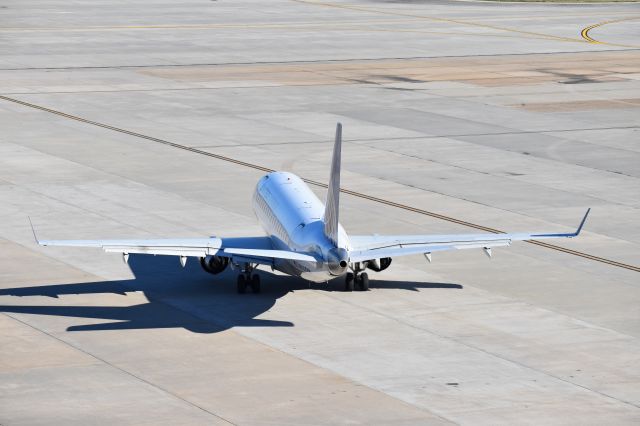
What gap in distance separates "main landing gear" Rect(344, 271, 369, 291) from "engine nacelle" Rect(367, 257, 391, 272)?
48.8 inches

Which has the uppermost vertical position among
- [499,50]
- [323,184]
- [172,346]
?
[499,50]

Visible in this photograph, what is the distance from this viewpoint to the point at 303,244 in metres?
46.5

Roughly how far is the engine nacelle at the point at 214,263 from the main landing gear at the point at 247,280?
1.92m

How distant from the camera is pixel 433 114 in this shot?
8975cm

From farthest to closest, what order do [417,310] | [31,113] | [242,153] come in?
[31,113], [242,153], [417,310]

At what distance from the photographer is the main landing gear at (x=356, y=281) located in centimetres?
4900

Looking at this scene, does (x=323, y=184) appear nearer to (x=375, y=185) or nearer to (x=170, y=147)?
(x=375, y=185)

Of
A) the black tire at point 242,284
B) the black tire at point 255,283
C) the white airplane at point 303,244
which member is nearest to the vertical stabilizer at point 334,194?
the white airplane at point 303,244

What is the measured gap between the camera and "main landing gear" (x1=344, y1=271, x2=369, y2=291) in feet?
161

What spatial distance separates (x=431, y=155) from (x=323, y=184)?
10330 millimetres

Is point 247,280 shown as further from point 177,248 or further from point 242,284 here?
point 177,248

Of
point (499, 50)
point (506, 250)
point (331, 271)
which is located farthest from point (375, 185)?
point (499, 50)

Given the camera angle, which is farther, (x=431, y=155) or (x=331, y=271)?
(x=431, y=155)

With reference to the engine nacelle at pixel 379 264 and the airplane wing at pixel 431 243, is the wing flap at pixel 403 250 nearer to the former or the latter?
the airplane wing at pixel 431 243
